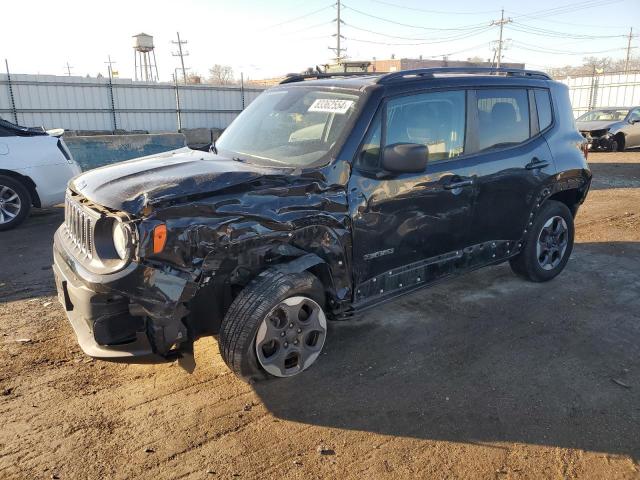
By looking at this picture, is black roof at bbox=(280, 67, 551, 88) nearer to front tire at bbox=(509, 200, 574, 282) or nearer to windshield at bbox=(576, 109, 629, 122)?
front tire at bbox=(509, 200, 574, 282)

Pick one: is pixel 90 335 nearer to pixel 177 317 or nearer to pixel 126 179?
pixel 177 317

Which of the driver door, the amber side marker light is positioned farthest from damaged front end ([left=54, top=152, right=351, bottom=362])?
the driver door

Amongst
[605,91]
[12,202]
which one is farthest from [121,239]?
[605,91]

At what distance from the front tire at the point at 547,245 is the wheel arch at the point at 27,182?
6717 mm

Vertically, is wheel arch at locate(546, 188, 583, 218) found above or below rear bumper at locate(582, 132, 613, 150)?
above

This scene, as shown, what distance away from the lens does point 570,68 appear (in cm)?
8519

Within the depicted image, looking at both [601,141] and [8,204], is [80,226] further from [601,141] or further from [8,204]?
[601,141]

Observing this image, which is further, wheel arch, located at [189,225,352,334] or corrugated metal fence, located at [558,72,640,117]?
corrugated metal fence, located at [558,72,640,117]

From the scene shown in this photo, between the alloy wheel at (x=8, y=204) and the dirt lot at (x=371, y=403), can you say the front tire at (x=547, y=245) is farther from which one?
the alloy wheel at (x=8, y=204)

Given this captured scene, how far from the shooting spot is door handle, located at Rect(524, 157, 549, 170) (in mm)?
4633

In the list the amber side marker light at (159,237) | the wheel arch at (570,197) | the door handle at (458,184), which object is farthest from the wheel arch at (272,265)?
the wheel arch at (570,197)

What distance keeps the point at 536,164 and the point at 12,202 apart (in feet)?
23.4

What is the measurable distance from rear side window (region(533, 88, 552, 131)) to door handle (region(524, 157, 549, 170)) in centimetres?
35

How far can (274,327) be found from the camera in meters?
3.21
